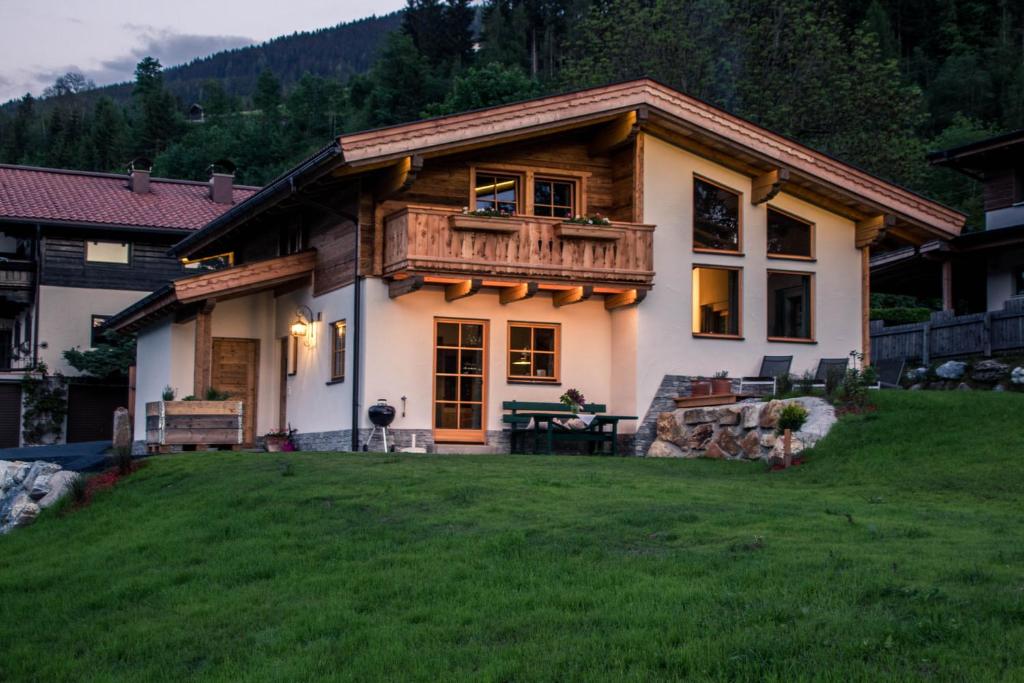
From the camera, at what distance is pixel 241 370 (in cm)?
2678

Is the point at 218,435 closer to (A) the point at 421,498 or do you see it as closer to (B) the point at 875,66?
(A) the point at 421,498

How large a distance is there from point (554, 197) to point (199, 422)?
7.75m

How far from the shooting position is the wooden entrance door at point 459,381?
2306 cm

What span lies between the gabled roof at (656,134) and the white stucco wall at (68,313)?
44.4ft

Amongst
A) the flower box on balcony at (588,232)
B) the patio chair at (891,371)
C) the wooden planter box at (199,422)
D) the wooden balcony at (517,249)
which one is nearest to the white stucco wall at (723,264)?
the wooden balcony at (517,249)

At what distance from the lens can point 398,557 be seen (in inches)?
430

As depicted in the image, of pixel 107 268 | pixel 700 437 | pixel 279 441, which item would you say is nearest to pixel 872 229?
pixel 700 437

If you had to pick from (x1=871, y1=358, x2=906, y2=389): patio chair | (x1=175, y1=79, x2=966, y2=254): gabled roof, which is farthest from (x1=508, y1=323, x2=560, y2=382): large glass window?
(x1=871, y1=358, x2=906, y2=389): patio chair

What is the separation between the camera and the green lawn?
7.83 meters

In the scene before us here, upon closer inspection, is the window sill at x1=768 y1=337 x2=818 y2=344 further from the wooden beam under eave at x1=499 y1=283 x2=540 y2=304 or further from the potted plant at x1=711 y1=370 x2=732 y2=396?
the wooden beam under eave at x1=499 y1=283 x2=540 y2=304

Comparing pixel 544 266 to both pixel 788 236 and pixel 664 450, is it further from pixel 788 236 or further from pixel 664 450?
pixel 788 236

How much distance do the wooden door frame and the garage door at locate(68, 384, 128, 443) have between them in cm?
1811

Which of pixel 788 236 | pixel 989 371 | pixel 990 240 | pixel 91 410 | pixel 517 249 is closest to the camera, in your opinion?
pixel 517 249

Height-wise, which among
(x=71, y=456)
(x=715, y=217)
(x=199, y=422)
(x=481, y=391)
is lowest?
(x=71, y=456)
